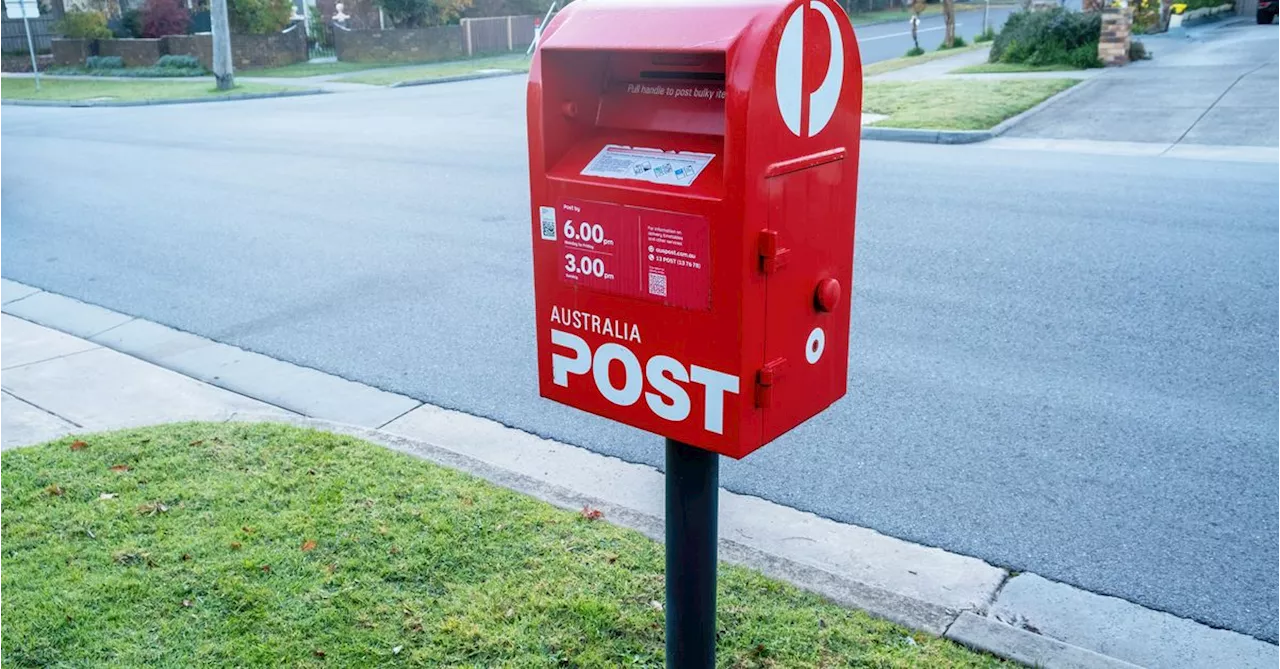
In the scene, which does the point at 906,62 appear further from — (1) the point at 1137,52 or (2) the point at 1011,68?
(1) the point at 1137,52

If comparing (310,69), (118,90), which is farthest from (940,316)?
(310,69)

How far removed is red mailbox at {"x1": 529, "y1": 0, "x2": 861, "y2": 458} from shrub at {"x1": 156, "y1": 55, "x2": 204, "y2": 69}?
107ft

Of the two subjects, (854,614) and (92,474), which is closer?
(854,614)

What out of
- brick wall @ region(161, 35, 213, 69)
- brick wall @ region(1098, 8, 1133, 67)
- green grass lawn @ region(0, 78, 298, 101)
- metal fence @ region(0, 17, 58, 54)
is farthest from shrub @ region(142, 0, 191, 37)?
brick wall @ region(1098, 8, 1133, 67)

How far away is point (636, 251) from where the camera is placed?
94.6 inches

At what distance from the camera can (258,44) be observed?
Answer: 110 ft


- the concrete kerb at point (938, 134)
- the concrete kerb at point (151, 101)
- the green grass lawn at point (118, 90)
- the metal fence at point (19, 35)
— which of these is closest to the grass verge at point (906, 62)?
the concrete kerb at point (938, 134)

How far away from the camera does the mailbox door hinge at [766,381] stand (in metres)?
2.37

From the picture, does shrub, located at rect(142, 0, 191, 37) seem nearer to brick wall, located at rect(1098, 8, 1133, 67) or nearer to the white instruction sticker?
brick wall, located at rect(1098, 8, 1133, 67)

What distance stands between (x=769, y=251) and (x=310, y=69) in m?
32.1

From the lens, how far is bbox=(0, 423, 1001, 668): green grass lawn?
3.29 meters

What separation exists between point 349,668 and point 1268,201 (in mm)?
9222

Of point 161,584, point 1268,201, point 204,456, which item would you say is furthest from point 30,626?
point 1268,201

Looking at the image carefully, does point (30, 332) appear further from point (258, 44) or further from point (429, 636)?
point (258, 44)
